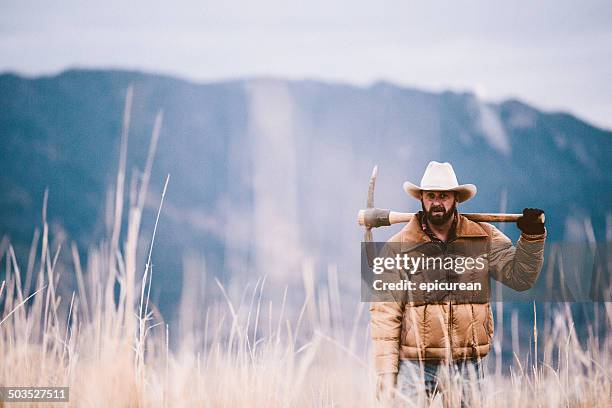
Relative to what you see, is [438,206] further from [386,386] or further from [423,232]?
[386,386]

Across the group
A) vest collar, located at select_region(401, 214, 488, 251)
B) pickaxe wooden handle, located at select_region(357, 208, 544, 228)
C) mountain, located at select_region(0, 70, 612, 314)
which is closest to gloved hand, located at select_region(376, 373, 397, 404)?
vest collar, located at select_region(401, 214, 488, 251)

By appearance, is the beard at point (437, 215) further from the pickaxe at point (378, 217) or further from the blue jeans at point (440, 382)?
the blue jeans at point (440, 382)

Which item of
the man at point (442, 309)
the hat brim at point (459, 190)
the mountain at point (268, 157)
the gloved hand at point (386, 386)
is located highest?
the mountain at point (268, 157)

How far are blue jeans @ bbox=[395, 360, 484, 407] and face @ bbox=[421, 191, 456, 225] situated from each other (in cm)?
55

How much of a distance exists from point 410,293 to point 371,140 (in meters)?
32.5

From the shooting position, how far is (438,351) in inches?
90.0

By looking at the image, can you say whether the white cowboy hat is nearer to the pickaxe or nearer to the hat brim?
the hat brim

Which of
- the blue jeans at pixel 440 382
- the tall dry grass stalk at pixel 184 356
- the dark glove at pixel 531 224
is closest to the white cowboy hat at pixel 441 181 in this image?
the dark glove at pixel 531 224

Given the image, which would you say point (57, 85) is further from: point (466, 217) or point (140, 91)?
point (466, 217)

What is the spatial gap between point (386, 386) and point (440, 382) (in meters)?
0.21

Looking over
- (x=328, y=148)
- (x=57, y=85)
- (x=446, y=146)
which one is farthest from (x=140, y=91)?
(x=446, y=146)

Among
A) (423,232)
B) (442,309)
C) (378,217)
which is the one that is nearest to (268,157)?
(378,217)

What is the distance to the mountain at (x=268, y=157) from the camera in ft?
90.0

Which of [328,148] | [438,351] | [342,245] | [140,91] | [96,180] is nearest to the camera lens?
[438,351]
